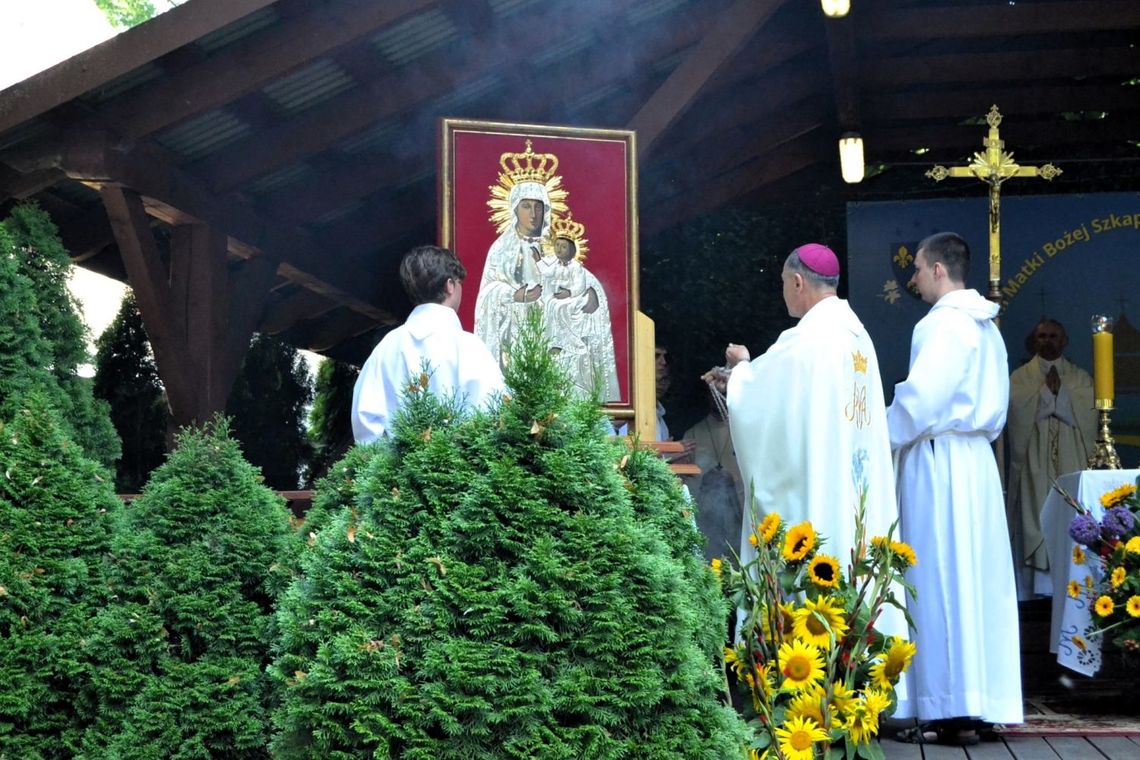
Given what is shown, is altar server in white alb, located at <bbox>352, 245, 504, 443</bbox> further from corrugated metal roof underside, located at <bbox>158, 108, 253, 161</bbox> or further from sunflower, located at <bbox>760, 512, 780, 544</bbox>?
corrugated metal roof underside, located at <bbox>158, 108, 253, 161</bbox>

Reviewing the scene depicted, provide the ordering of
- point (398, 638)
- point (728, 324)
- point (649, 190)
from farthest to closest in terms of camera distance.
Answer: point (728, 324) → point (649, 190) → point (398, 638)

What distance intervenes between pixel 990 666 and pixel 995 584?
34 cm

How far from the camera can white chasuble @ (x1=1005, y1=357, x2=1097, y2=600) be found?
10.6m

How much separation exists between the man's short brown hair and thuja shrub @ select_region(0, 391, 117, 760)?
1.29 m

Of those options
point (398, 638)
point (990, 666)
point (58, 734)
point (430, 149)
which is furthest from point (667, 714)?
point (430, 149)

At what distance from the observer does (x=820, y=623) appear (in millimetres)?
3748

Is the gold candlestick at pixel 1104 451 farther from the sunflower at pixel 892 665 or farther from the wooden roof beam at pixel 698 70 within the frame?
the sunflower at pixel 892 665

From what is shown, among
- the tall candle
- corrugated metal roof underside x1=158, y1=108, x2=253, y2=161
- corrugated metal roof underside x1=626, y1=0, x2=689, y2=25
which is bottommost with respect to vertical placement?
the tall candle

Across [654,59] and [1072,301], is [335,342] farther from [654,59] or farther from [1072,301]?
[1072,301]

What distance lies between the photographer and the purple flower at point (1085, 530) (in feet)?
19.4

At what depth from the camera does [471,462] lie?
2.59 meters

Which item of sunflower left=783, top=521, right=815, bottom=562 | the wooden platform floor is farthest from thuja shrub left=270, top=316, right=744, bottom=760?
the wooden platform floor

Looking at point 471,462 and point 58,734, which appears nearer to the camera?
point 471,462

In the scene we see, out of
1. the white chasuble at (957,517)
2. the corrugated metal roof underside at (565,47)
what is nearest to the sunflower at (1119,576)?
the white chasuble at (957,517)
